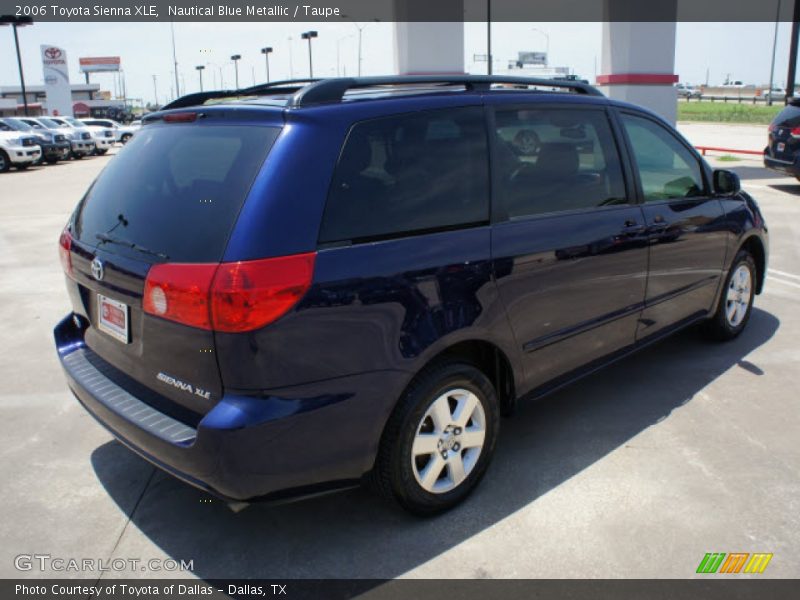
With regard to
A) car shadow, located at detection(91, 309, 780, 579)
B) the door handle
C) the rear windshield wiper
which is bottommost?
car shadow, located at detection(91, 309, 780, 579)

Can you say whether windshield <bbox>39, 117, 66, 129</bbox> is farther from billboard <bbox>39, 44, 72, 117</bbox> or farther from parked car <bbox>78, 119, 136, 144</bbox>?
billboard <bbox>39, 44, 72, 117</bbox>

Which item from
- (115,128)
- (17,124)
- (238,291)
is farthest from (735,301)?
(115,128)

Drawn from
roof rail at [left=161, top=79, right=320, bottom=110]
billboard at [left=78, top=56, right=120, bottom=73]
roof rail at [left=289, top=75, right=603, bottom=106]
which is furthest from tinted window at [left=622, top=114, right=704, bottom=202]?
billboard at [left=78, top=56, right=120, bottom=73]

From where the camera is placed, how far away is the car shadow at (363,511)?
2846 mm

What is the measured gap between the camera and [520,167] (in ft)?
11.1

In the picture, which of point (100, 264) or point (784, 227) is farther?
point (784, 227)

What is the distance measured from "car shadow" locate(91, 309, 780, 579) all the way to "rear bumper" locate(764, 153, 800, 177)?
9.61 m

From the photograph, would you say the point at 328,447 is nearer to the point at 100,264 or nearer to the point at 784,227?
the point at 100,264

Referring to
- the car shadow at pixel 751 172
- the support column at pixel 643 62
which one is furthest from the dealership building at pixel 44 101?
the car shadow at pixel 751 172

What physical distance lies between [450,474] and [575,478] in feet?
2.37

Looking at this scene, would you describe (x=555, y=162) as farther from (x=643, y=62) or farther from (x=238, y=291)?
(x=643, y=62)

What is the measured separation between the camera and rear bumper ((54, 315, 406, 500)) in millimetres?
2463

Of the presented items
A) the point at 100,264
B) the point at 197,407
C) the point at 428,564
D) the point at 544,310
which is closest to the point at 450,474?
the point at 428,564

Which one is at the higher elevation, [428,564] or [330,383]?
[330,383]
